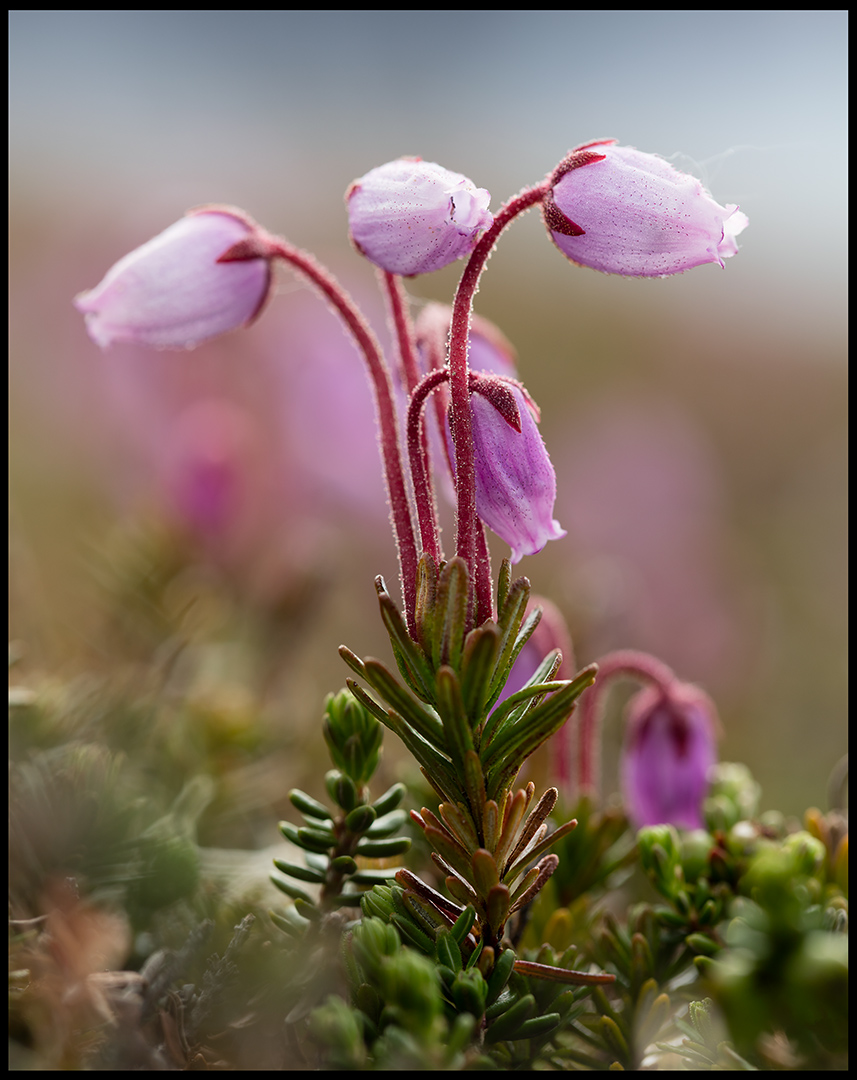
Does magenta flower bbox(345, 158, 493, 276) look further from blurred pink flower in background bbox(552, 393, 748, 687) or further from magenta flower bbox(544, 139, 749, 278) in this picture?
blurred pink flower in background bbox(552, 393, 748, 687)

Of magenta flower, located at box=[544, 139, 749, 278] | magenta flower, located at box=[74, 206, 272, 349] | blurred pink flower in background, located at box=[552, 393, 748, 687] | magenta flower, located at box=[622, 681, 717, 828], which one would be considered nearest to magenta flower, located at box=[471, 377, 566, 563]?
magenta flower, located at box=[544, 139, 749, 278]

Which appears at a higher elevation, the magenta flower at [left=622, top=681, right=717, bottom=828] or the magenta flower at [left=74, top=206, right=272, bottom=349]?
the magenta flower at [left=74, top=206, right=272, bottom=349]

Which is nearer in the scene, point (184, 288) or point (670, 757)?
point (184, 288)

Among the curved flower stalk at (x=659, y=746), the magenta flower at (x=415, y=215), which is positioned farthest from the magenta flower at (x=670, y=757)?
the magenta flower at (x=415, y=215)

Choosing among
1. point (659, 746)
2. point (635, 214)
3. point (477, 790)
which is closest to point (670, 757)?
Result: point (659, 746)

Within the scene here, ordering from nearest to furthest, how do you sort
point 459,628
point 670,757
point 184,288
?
point 459,628
point 184,288
point 670,757

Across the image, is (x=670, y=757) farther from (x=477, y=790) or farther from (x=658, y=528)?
(x=658, y=528)
